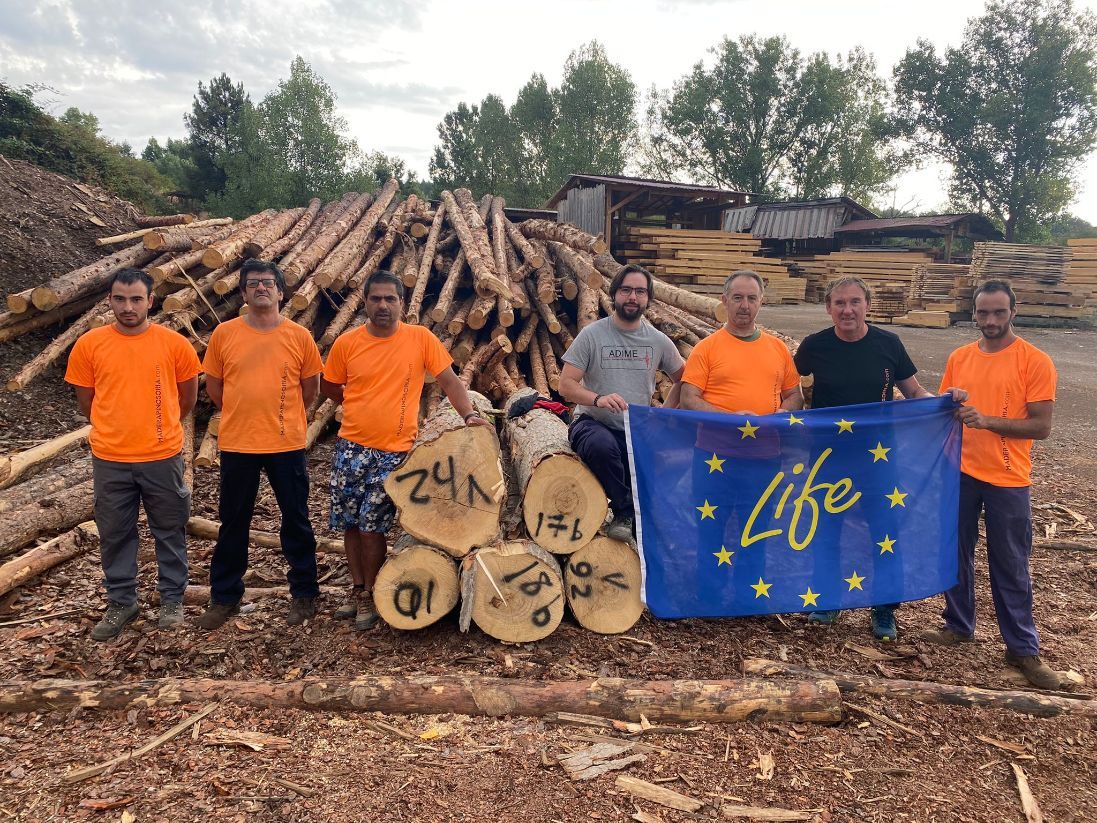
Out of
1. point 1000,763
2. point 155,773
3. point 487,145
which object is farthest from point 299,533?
point 487,145

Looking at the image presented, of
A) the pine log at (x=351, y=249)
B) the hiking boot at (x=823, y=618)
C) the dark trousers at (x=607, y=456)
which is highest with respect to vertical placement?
the pine log at (x=351, y=249)

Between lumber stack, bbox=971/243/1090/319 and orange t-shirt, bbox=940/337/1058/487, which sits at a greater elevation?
lumber stack, bbox=971/243/1090/319

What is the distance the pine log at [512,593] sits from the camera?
385 cm

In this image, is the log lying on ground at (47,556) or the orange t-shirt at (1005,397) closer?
the orange t-shirt at (1005,397)

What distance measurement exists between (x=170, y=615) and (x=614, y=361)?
3.12 metres

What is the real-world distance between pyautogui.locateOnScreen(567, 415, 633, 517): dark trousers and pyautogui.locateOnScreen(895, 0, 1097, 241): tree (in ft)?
123

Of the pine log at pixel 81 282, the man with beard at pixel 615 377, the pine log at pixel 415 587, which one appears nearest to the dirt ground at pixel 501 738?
the pine log at pixel 415 587

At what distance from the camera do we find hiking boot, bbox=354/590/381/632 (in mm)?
4020

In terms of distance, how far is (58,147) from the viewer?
18625 millimetres

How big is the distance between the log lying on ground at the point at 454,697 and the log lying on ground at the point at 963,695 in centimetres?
25

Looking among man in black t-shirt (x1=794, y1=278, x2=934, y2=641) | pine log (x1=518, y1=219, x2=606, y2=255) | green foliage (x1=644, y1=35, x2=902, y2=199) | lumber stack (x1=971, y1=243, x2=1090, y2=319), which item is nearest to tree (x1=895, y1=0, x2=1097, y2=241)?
green foliage (x1=644, y1=35, x2=902, y2=199)

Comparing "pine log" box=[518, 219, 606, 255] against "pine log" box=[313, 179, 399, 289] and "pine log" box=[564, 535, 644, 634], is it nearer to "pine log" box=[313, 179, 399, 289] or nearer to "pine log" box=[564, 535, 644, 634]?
"pine log" box=[313, 179, 399, 289]

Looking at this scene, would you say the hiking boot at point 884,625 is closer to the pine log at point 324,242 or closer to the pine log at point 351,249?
the pine log at point 324,242

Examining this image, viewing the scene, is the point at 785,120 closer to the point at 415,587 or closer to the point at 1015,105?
the point at 1015,105
